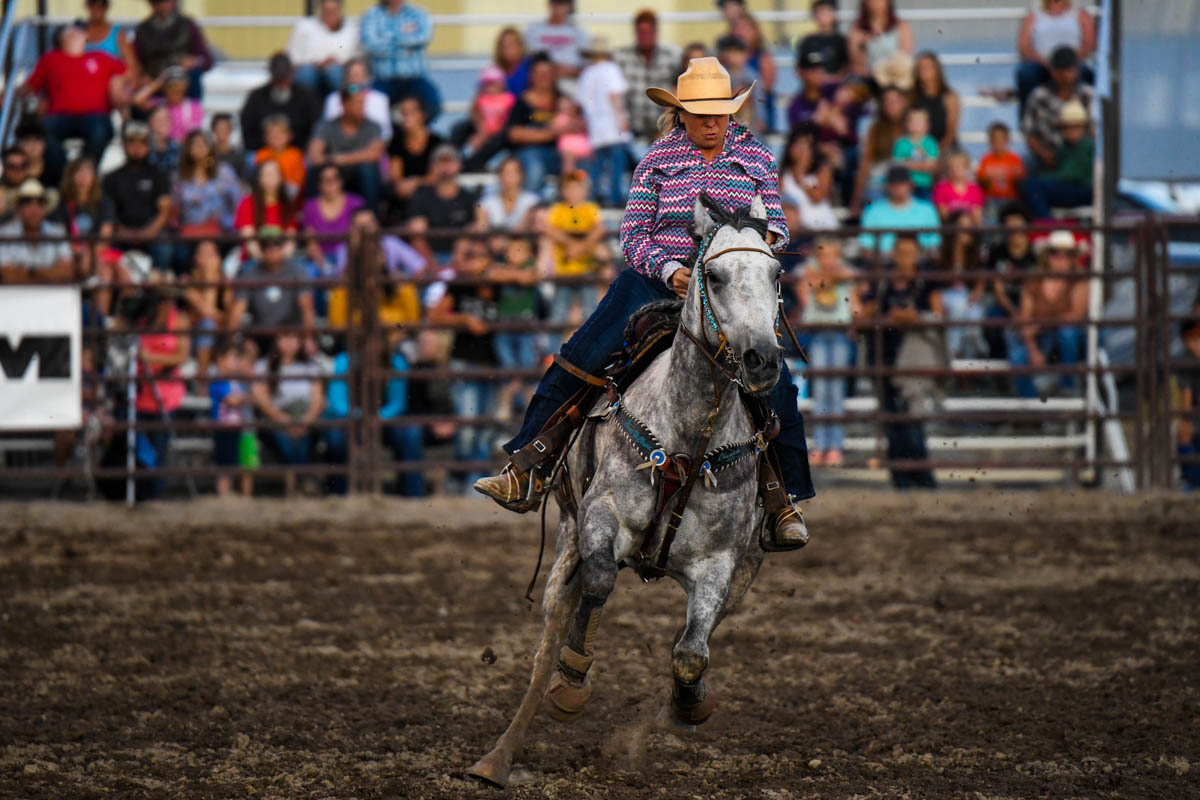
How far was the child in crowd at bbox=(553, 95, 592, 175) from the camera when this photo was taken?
11930mm

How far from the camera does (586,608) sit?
15.2 feet

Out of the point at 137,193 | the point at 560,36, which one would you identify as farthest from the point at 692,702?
the point at 560,36

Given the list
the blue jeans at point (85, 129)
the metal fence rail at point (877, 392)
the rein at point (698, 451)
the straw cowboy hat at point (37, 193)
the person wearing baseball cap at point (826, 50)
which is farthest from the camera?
the blue jeans at point (85, 129)

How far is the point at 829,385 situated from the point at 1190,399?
8.79 ft

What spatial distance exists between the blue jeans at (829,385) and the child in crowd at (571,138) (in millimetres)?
2328

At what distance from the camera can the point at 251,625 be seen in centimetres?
722

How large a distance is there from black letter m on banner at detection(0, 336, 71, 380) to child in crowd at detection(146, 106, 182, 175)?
6.36 feet

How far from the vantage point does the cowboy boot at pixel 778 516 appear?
4.79 meters

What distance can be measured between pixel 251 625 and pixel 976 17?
346 inches

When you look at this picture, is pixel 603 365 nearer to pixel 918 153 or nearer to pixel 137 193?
pixel 918 153

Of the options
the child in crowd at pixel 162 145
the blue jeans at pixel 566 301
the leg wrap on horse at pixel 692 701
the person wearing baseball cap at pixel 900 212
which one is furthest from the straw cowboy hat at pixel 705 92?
the child in crowd at pixel 162 145

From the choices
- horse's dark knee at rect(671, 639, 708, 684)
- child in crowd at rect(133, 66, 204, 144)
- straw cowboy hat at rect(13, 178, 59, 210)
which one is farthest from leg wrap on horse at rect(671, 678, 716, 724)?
child in crowd at rect(133, 66, 204, 144)

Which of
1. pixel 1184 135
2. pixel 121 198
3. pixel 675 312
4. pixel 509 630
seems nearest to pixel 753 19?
pixel 1184 135

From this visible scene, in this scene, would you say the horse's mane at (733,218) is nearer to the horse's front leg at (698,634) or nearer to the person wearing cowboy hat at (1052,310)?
the horse's front leg at (698,634)
